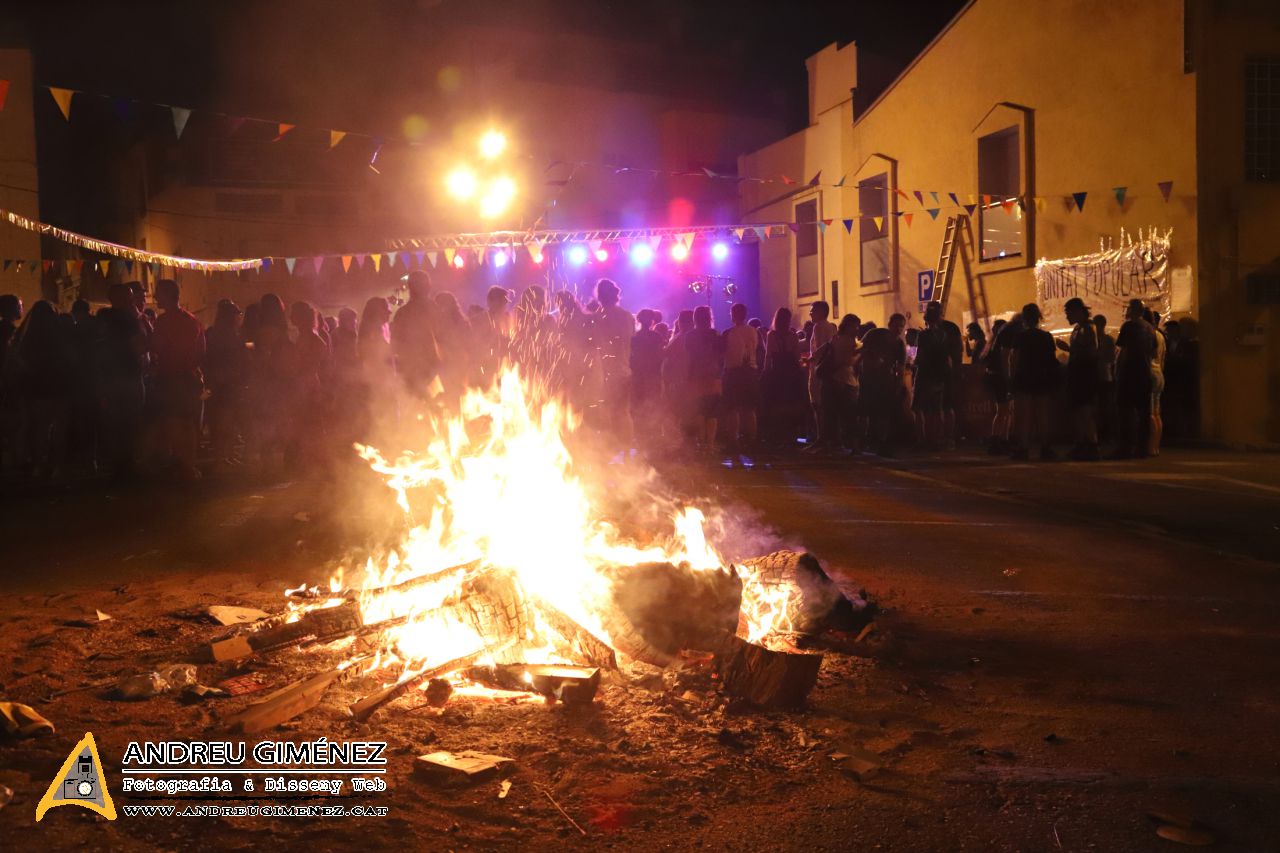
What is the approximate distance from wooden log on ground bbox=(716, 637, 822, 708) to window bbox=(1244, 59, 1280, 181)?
14.8m

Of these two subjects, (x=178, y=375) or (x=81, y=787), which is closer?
(x=81, y=787)

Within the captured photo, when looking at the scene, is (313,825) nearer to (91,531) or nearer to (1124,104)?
(91,531)

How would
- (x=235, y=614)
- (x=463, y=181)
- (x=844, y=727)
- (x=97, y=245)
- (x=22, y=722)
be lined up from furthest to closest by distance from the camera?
(x=463, y=181) < (x=97, y=245) < (x=235, y=614) < (x=844, y=727) < (x=22, y=722)

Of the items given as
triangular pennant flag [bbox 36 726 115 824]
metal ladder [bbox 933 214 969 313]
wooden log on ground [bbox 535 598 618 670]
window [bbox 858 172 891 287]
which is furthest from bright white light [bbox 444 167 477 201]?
triangular pennant flag [bbox 36 726 115 824]

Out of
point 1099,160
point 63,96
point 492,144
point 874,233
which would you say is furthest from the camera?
point 492,144

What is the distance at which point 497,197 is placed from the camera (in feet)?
96.5

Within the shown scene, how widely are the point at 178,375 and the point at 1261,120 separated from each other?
52.9 ft

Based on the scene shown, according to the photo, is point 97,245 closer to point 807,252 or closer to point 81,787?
point 807,252

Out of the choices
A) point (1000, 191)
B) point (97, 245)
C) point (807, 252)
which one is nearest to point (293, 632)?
point (1000, 191)

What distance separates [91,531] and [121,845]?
20.6 ft

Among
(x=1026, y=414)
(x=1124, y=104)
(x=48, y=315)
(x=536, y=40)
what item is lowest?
(x=1026, y=414)

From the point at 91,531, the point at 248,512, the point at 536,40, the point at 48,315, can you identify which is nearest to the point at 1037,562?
the point at 248,512

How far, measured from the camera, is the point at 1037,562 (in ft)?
22.6

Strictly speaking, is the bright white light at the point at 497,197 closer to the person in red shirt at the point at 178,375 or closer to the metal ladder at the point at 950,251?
the metal ladder at the point at 950,251
